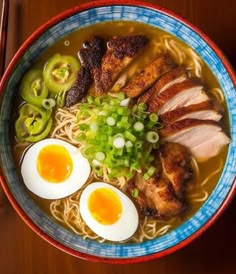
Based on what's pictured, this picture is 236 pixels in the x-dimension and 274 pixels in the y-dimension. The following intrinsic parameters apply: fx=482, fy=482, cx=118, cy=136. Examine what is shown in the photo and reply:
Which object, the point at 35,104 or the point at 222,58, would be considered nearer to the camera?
the point at 222,58

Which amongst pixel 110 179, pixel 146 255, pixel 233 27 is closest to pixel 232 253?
pixel 146 255

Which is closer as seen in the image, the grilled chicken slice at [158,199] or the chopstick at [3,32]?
the grilled chicken slice at [158,199]

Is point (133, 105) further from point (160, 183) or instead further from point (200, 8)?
point (200, 8)

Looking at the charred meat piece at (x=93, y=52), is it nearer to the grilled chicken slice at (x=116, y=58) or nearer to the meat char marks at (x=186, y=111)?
the grilled chicken slice at (x=116, y=58)

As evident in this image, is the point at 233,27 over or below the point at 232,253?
over

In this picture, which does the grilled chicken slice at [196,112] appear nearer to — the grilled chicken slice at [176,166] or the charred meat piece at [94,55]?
the grilled chicken slice at [176,166]

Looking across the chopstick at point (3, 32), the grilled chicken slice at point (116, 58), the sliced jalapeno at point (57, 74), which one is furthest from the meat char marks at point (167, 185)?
the chopstick at point (3, 32)

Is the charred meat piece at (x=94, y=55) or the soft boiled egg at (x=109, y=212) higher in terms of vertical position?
Answer: the charred meat piece at (x=94, y=55)

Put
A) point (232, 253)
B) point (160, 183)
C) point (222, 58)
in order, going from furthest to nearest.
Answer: point (232, 253) → point (160, 183) → point (222, 58)
